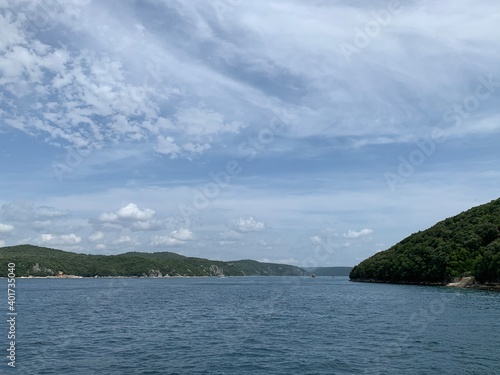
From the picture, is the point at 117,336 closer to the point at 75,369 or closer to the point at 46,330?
the point at 46,330

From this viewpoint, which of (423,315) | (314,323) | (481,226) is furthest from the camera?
(481,226)

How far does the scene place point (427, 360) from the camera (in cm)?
4569

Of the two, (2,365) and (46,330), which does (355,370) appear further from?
(46,330)

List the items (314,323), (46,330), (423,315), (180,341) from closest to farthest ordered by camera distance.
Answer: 1. (180,341)
2. (46,330)
3. (314,323)
4. (423,315)

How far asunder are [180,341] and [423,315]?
53.5 m

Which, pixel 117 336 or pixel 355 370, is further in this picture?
pixel 117 336

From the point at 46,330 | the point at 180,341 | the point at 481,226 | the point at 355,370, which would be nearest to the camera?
the point at 355,370

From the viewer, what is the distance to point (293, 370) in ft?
139

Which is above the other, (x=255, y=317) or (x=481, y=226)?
(x=481, y=226)

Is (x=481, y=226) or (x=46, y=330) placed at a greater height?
(x=481, y=226)

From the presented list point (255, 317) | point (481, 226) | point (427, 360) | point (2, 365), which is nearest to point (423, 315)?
point (255, 317)

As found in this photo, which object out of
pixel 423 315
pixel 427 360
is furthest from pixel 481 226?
pixel 427 360

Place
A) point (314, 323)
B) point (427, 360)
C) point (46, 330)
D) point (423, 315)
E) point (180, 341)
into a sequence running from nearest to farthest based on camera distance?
1. point (427, 360)
2. point (180, 341)
3. point (46, 330)
4. point (314, 323)
5. point (423, 315)

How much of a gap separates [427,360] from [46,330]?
5807 cm
